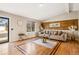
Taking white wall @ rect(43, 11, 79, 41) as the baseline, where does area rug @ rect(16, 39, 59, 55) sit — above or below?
below

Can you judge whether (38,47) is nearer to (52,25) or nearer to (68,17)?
(52,25)

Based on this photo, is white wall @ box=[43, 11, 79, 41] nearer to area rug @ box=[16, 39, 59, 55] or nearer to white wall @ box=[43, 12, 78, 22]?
white wall @ box=[43, 12, 78, 22]

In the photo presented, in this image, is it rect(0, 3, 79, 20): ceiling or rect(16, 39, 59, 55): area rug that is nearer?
rect(0, 3, 79, 20): ceiling

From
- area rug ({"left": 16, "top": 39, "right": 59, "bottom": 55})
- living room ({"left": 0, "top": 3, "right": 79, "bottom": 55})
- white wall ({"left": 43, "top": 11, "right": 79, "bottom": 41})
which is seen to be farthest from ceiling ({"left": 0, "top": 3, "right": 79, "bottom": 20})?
area rug ({"left": 16, "top": 39, "right": 59, "bottom": 55})

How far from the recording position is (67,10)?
1.93 metres

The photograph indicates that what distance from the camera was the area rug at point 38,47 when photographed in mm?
2018

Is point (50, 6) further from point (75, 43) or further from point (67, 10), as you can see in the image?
point (75, 43)

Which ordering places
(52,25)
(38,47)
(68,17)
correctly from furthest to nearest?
(38,47)
(52,25)
(68,17)

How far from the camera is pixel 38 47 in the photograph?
2.39 meters

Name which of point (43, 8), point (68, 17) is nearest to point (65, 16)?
point (68, 17)

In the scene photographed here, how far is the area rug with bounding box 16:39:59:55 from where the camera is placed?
2018 millimetres

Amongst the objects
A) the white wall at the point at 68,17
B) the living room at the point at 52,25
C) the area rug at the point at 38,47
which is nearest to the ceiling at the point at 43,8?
the living room at the point at 52,25

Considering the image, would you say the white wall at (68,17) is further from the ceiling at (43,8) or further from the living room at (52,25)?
the ceiling at (43,8)
